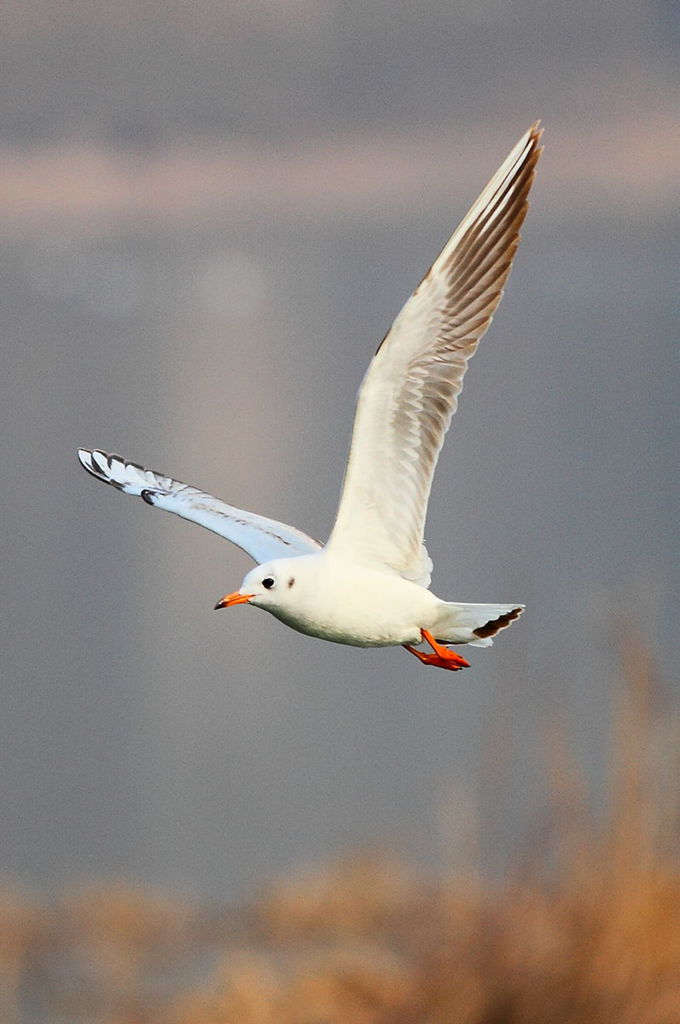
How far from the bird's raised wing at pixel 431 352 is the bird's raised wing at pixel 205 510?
254 mm

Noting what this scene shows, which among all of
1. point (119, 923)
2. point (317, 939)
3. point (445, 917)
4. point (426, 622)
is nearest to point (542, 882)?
point (445, 917)

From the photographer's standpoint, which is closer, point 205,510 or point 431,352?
point 431,352

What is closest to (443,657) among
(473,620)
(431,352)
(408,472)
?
(473,620)

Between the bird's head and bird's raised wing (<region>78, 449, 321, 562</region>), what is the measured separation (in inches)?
10.4

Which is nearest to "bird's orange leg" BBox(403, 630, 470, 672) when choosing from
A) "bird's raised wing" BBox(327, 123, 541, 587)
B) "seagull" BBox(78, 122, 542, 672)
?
"seagull" BBox(78, 122, 542, 672)

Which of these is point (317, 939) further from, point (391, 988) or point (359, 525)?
point (359, 525)

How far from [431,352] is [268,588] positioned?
1.48 feet

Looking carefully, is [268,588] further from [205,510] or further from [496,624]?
[205,510]

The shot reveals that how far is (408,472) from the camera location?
240cm

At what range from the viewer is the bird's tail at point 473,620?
2391 mm

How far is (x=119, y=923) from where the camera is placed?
4297 millimetres

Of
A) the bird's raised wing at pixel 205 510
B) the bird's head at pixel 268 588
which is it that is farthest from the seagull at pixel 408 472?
the bird's raised wing at pixel 205 510

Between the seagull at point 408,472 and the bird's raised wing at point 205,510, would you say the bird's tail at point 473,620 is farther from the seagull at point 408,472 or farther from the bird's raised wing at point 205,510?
the bird's raised wing at point 205,510

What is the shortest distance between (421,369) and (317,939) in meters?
2.44
